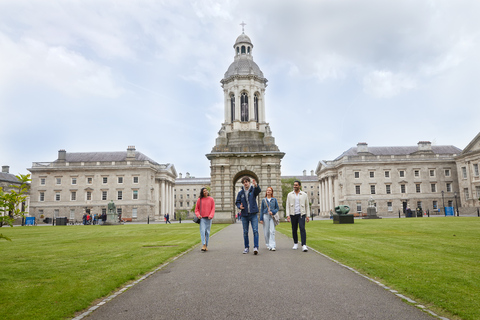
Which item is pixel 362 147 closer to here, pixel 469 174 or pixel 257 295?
Answer: pixel 469 174

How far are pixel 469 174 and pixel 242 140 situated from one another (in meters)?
45.2

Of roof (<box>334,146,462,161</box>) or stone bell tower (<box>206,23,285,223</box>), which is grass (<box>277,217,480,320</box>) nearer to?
stone bell tower (<box>206,23,285,223</box>)

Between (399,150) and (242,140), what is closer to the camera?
(242,140)

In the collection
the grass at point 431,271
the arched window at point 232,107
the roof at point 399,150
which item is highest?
the arched window at point 232,107

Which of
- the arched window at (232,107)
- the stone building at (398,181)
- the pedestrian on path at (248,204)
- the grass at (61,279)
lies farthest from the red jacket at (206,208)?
the stone building at (398,181)

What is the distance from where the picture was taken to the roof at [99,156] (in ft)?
239

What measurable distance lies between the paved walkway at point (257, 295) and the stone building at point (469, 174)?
6062cm

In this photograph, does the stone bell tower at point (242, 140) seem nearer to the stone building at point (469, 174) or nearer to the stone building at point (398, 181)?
the stone building at point (398, 181)

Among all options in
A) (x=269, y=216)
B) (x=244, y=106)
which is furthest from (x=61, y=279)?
(x=244, y=106)

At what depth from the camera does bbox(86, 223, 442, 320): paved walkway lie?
4.58 meters

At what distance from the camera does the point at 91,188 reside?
69125mm

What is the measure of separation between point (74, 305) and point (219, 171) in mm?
33681

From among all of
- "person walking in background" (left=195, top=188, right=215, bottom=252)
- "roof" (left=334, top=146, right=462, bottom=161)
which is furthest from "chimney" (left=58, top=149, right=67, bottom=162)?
"person walking in background" (left=195, top=188, right=215, bottom=252)

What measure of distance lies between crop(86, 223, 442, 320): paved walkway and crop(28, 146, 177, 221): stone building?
209 feet
